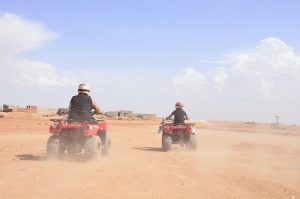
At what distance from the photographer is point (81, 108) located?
13.3 meters

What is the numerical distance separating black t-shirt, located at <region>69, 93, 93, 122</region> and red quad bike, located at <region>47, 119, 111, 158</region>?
0.78 ft

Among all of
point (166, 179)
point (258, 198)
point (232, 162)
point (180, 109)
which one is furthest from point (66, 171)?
point (180, 109)

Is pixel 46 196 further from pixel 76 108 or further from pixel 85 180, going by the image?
pixel 76 108

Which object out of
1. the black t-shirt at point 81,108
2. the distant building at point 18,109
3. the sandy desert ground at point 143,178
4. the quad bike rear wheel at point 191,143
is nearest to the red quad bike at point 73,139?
the black t-shirt at point 81,108

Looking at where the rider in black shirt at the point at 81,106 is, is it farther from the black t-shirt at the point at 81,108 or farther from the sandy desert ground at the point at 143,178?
the sandy desert ground at the point at 143,178

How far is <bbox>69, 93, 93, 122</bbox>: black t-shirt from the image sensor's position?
1329 cm

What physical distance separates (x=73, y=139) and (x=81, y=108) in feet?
2.92

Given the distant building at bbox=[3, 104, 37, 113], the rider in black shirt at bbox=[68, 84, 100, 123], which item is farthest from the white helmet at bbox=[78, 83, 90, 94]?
the distant building at bbox=[3, 104, 37, 113]

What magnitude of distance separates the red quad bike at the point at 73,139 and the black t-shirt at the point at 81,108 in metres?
0.24

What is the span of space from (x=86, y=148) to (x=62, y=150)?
99 cm

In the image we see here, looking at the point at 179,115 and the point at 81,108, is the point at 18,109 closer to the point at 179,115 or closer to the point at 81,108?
the point at 179,115

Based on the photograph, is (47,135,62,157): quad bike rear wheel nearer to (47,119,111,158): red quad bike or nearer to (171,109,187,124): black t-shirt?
(47,119,111,158): red quad bike

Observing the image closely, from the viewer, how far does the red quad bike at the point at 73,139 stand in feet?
41.9

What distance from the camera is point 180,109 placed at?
18703mm
